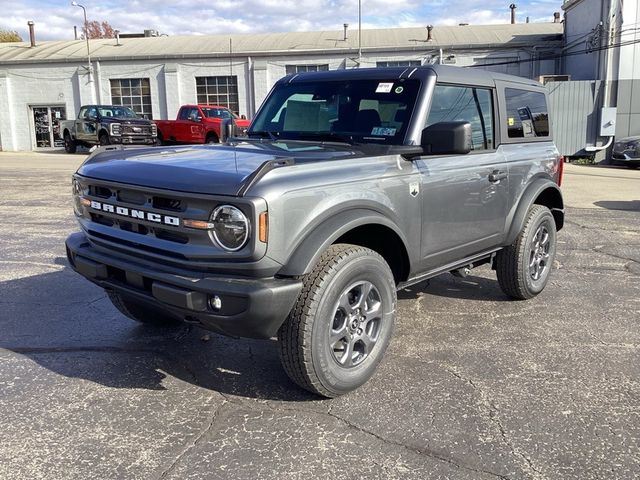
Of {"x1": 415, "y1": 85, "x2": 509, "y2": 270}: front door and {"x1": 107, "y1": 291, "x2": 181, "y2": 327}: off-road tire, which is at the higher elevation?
{"x1": 415, "y1": 85, "x2": 509, "y2": 270}: front door

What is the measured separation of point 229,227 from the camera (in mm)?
2877

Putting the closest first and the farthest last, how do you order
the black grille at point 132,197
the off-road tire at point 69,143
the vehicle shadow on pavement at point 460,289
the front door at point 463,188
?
the black grille at point 132,197
the front door at point 463,188
the vehicle shadow on pavement at point 460,289
the off-road tire at point 69,143

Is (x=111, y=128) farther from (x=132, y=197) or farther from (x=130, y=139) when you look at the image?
(x=132, y=197)

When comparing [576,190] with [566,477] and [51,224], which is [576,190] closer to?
[51,224]

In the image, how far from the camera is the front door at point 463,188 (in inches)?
156

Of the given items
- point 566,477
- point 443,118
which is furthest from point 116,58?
point 566,477

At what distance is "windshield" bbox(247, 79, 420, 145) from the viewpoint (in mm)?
4082

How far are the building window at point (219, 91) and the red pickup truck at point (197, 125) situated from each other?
18.6 feet

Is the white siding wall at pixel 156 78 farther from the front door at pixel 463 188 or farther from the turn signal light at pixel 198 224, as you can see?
the turn signal light at pixel 198 224

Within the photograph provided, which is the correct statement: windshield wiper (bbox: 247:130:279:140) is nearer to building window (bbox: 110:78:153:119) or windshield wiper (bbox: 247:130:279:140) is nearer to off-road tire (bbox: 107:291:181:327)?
off-road tire (bbox: 107:291:181:327)

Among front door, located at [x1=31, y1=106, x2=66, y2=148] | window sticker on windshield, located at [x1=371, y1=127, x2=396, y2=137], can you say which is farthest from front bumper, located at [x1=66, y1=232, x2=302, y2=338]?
front door, located at [x1=31, y1=106, x2=66, y2=148]

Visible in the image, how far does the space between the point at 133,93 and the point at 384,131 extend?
95.4 ft

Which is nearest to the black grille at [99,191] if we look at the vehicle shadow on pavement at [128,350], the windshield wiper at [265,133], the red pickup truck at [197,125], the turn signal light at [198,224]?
the turn signal light at [198,224]

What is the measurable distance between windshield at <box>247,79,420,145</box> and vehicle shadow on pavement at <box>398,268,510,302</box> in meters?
1.84
